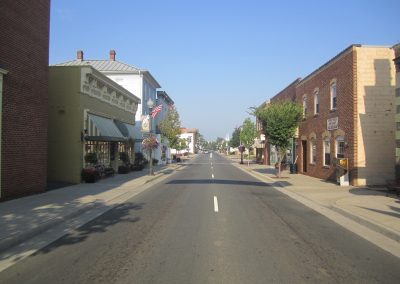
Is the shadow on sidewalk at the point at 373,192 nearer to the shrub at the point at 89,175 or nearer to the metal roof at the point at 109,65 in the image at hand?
the shrub at the point at 89,175

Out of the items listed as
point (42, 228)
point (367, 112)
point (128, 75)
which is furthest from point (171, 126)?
point (42, 228)

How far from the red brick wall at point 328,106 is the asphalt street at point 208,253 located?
33.5 ft

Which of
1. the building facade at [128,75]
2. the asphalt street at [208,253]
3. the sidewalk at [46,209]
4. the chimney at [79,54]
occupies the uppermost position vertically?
the chimney at [79,54]

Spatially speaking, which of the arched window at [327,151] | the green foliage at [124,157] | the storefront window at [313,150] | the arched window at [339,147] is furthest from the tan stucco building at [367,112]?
the green foliage at [124,157]

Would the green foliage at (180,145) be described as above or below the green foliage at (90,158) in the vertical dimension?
above

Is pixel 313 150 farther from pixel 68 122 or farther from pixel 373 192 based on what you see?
pixel 68 122

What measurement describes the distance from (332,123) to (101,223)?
1682cm

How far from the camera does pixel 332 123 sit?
946 inches

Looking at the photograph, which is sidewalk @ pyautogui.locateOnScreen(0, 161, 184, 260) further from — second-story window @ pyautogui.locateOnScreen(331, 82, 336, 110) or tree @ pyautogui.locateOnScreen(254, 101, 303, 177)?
second-story window @ pyautogui.locateOnScreen(331, 82, 336, 110)

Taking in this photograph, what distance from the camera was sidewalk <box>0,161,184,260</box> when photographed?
29.5 feet

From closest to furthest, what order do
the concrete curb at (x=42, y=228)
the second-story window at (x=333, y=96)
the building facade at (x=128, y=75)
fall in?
the concrete curb at (x=42, y=228) → the second-story window at (x=333, y=96) → the building facade at (x=128, y=75)

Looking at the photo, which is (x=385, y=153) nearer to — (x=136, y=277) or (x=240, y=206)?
(x=240, y=206)

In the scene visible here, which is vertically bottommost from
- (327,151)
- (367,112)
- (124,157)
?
(124,157)

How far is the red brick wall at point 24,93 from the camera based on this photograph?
46.8ft
